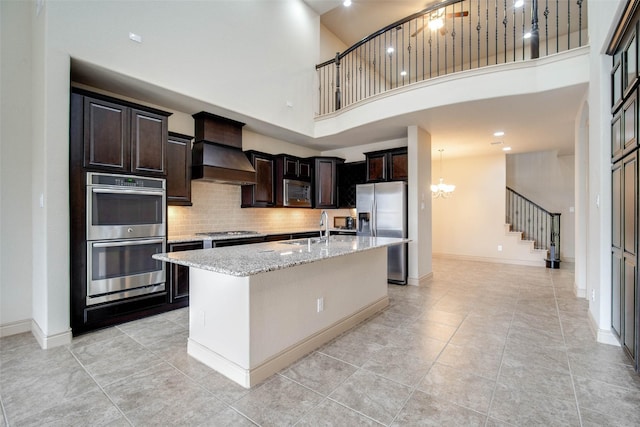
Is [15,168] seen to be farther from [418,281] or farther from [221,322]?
[418,281]

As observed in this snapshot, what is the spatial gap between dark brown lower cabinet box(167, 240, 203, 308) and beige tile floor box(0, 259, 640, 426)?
47cm

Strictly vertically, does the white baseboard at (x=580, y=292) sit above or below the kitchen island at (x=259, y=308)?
below

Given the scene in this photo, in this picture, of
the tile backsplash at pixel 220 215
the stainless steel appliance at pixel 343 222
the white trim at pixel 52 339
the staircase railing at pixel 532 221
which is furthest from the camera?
the staircase railing at pixel 532 221

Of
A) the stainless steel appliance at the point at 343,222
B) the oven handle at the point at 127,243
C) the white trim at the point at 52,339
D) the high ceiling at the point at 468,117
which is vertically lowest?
the white trim at the point at 52,339

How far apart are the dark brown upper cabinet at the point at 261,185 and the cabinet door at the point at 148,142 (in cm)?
177

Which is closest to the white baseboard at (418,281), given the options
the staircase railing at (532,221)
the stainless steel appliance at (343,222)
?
the stainless steel appliance at (343,222)

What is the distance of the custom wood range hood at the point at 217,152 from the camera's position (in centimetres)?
441

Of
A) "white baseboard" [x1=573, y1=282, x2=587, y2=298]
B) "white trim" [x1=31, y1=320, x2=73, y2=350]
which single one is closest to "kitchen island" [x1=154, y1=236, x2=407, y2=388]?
"white trim" [x1=31, y1=320, x2=73, y2=350]

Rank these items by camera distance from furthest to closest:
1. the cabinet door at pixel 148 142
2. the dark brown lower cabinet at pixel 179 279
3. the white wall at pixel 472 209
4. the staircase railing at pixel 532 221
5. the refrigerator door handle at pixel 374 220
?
the white wall at pixel 472 209 → the staircase railing at pixel 532 221 → the refrigerator door handle at pixel 374 220 → the dark brown lower cabinet at pixel 179 279 → the cabinet door at pixel 148 142

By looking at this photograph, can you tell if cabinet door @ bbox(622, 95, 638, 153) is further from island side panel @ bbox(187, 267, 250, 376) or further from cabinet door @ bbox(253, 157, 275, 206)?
cabinet door @ bbox(253, 157, 275, 206)

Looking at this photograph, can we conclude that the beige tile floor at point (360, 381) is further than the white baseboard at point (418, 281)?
No

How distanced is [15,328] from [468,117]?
6.28 metres

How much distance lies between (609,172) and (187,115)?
17.1ft

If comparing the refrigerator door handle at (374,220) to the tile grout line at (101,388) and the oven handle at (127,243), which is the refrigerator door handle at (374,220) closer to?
the oven handle at (127,243)
